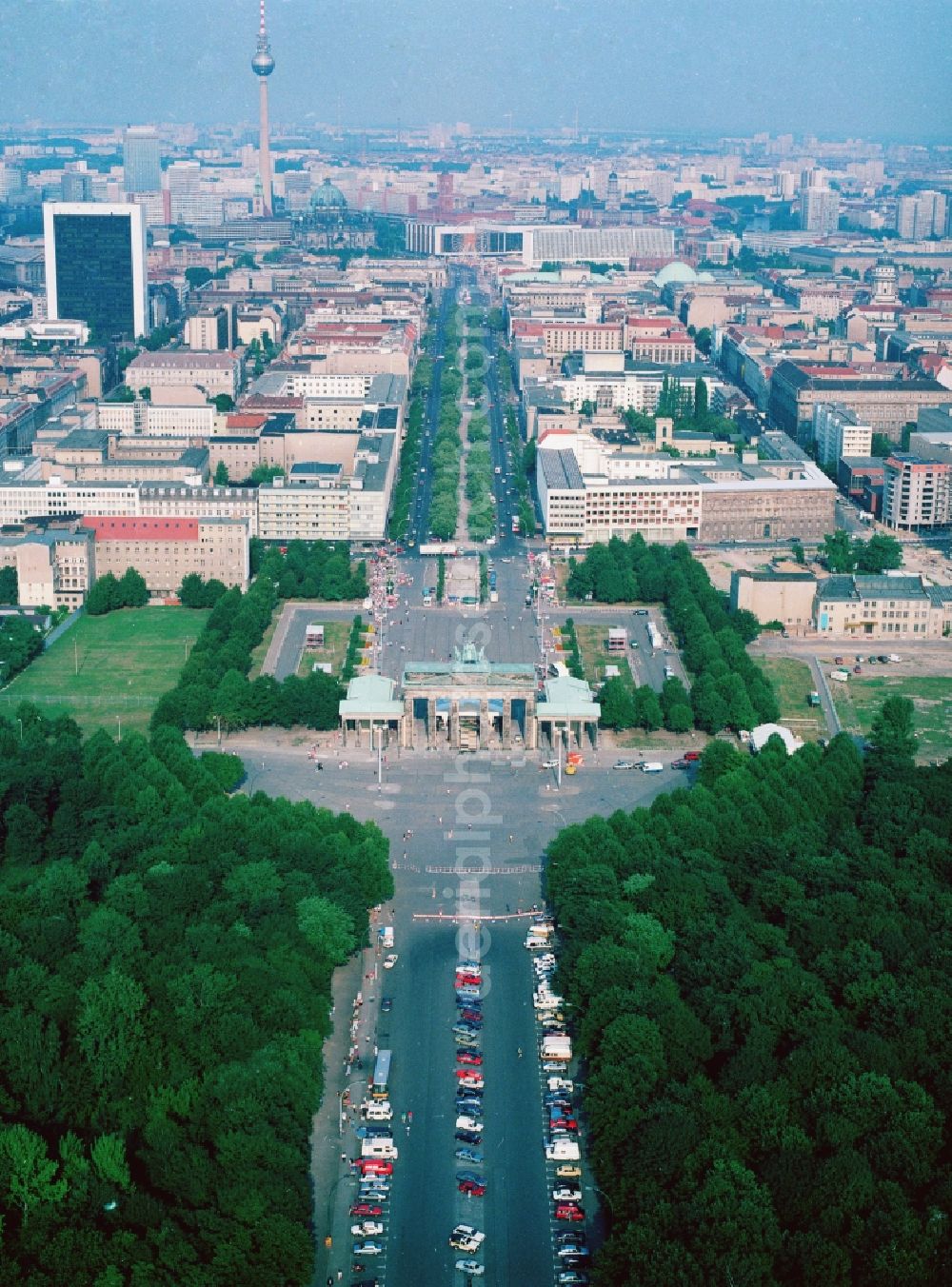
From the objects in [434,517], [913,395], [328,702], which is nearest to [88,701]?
[328,702]

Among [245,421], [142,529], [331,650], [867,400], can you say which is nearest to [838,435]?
[867,400]

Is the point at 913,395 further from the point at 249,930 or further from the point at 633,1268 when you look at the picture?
the point at 633,1268

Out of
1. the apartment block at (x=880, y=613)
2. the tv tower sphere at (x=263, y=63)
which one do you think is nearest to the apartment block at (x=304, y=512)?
→ the apartment block at (x=880, y=613)

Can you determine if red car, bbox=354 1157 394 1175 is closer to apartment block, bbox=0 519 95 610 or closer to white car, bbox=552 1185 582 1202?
white car, bbox=552 1185 582 1202

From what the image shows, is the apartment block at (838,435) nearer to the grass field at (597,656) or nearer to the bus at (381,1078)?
the grass field at (597,656)

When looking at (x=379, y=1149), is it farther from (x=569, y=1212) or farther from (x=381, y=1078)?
(x=569, y=1212)

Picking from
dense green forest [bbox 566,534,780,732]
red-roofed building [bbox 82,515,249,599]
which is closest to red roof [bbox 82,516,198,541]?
red-roofed building [bbox 82,515,249,599]
